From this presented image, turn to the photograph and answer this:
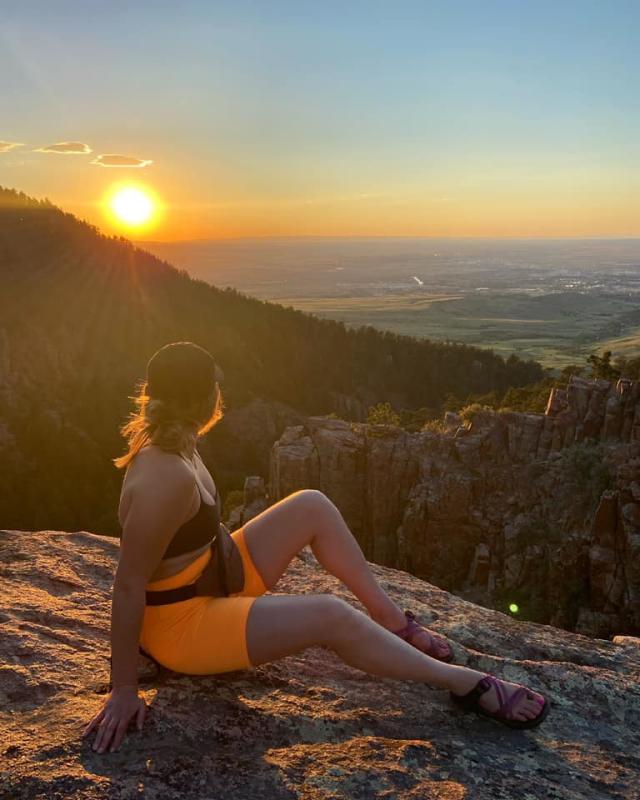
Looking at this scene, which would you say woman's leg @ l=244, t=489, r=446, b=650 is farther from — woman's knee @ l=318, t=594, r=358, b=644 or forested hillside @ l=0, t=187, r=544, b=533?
forested hillside @ l=0, t=187, r=544, b=533

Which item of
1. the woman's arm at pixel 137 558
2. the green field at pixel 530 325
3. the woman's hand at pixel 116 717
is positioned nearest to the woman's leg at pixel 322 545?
the woman's arm at pixel 137 558

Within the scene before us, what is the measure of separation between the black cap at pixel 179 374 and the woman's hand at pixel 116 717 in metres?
1.54

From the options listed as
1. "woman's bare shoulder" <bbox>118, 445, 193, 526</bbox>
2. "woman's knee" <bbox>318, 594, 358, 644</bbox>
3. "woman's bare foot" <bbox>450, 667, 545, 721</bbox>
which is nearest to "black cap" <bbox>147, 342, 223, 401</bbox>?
"woman's bare shoulder" <bbox>118, 445, 193, 526</bbox>

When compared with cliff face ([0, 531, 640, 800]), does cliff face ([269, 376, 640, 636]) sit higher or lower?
lower

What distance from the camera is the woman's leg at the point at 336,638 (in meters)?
3.62

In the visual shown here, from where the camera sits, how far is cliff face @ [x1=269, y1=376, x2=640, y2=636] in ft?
77.5

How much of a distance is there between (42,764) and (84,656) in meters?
1.24

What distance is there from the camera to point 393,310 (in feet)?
644

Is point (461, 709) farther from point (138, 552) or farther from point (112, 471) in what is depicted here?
point (112, 471)

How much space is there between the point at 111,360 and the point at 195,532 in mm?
77176

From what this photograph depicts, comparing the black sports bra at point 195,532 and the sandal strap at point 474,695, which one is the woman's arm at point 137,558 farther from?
the sandal strap at point 474,695

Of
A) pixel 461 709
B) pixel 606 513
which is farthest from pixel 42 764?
pixel 606 513

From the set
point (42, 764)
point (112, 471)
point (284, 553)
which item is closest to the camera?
point (42, 764)

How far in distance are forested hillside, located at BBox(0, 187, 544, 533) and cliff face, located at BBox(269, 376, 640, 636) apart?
2959 centimetres
